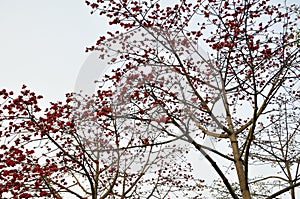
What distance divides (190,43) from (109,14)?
1722 mm

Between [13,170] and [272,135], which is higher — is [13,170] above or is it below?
below

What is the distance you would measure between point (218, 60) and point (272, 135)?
5247mm

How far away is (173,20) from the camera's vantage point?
588 cm

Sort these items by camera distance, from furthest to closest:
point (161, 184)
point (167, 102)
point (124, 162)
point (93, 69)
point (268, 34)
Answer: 1. point (161, 184)
2. point (93, 69)
3. point (124, 162)
4. point (167, 102)
5. point (268, 34)

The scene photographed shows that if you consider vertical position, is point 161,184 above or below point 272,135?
below

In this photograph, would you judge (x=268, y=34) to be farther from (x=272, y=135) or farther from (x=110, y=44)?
(x=272, y=135)

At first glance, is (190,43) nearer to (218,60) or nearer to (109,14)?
(218,60)

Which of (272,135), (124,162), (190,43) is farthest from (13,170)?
(272,135)

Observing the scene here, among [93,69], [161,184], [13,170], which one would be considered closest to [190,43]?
[93,69]

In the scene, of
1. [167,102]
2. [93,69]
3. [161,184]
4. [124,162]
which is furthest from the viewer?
[161,184]

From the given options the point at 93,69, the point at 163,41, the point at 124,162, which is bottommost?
the point at 124,162

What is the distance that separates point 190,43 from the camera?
235 inches

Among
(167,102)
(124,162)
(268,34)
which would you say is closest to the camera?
(268,34)

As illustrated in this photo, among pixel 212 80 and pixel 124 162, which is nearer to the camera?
pixel 212 80
